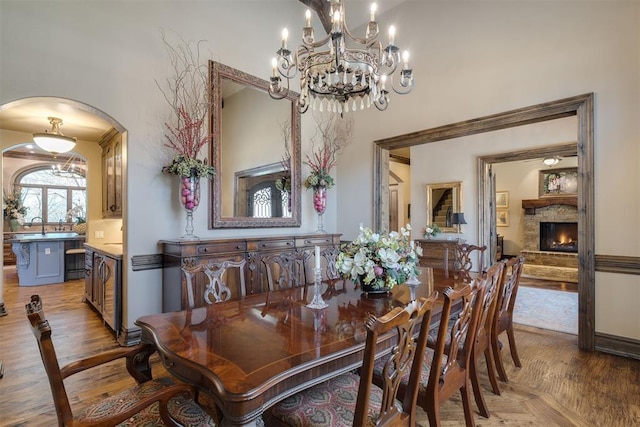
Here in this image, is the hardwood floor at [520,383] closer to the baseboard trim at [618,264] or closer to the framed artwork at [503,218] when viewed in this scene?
the baseboard trim at [618,264]

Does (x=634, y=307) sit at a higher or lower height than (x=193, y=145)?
lower

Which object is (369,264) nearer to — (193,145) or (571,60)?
(193,145)

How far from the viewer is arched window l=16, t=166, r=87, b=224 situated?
8.63 meters

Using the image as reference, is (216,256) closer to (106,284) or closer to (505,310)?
(106,284)

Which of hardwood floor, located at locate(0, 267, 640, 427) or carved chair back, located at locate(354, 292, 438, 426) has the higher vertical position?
carved chair back, located at locate(354, 292, 438, 426)

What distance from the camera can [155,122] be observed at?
129 inches

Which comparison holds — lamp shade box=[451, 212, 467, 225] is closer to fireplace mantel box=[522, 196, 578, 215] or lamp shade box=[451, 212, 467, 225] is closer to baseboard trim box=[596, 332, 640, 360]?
baseboard trim box=[596, 332, 640, 360]

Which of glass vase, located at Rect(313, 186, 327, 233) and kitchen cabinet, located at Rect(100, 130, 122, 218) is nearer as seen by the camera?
Answer: kitchen cabinet, located at Rect(100, 130, 122, 218)

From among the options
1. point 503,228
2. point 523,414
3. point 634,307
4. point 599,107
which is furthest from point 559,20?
point 503,228

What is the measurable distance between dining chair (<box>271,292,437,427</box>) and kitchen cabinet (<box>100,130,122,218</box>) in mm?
3944

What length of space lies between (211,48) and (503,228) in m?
9.05

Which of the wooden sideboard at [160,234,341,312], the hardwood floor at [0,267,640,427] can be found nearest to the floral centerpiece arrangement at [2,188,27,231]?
the hardwood floor at [0,267,640,427]

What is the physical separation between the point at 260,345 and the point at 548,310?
471 centimetres

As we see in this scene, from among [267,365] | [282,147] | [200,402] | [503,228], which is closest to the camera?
[267,365]
